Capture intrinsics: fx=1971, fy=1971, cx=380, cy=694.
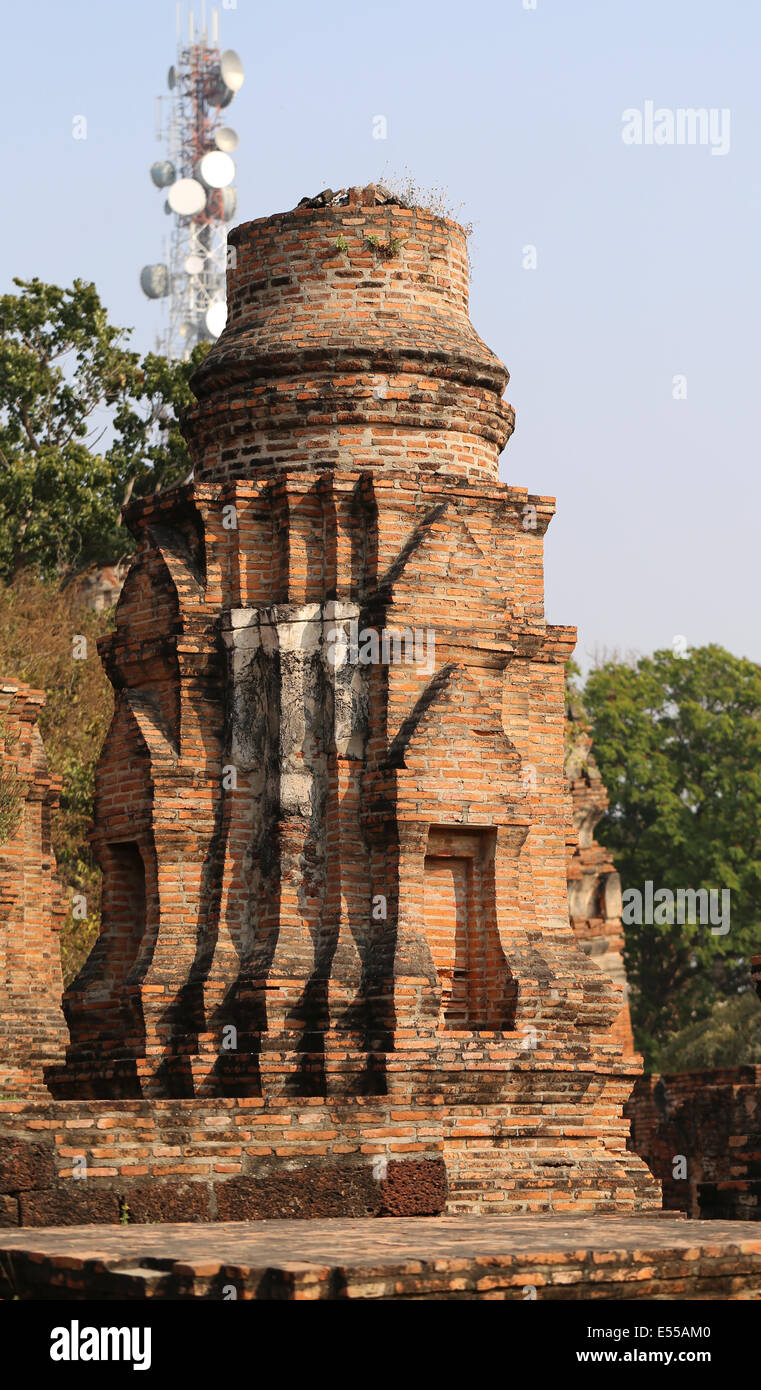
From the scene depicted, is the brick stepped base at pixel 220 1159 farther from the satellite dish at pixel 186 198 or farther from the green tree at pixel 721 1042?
the satellite dish at pixel 186 198

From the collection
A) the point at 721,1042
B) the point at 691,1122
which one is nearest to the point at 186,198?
the point at 721,1042

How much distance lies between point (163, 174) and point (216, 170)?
8.09 meters

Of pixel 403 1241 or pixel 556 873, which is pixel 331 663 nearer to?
pixel 556 873

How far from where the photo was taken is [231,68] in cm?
6031

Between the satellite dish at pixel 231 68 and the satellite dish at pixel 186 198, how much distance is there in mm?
11334

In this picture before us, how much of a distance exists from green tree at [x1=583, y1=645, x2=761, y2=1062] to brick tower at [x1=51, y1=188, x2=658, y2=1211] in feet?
74.1

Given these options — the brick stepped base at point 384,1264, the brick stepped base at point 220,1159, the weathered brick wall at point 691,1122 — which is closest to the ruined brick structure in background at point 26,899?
the weathered brick wall at point 691,1122

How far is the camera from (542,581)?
14172 millimetres

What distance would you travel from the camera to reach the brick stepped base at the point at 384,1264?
7.21m

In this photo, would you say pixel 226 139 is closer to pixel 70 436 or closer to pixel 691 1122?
pixel 70 436

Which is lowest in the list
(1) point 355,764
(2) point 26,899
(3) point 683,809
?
(2) point 26,899

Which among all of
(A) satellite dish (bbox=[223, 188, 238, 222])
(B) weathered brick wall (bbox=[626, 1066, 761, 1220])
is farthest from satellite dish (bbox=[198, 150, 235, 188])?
(B) weathered brick wall (bbox=[626, 1066, 761, 1220])

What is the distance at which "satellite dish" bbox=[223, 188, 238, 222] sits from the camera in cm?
6147
